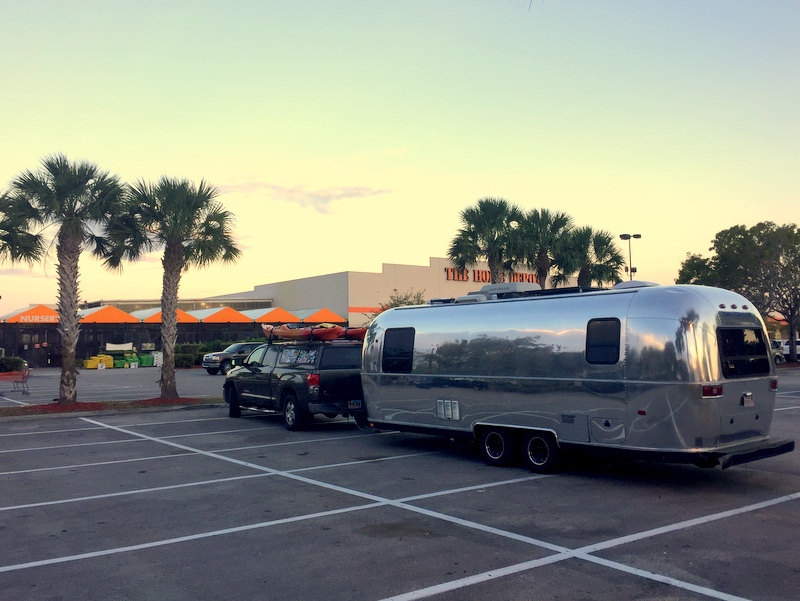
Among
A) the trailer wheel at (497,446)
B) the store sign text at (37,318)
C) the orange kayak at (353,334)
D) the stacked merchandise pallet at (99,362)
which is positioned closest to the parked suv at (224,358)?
the stacked merchandise pallet at (99,362)

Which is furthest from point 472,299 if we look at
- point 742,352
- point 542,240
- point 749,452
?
point 542,240

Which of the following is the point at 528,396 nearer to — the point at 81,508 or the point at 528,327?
the point at 528,327

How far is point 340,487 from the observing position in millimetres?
9602

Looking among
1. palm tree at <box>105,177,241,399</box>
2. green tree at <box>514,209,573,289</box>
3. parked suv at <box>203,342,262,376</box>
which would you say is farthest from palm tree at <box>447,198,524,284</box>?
palm tree at <box>105,177,241,399</box>

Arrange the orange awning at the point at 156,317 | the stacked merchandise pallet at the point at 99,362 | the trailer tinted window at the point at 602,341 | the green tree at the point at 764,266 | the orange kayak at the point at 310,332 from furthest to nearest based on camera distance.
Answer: the orange awning at the point at 156,317 < the stacked merchandise pallet at the point at 99,362 < the green tree at the point at 764,266 < the orange kayak at the point at 310,332 < the trailer tinted window at the point at 602,341

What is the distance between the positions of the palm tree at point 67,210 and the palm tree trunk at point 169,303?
84.4 inches

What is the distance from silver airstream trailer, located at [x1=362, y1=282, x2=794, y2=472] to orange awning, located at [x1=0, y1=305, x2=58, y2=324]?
40880 mm

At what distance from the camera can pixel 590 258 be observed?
126 ft

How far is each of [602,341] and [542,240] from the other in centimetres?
2688

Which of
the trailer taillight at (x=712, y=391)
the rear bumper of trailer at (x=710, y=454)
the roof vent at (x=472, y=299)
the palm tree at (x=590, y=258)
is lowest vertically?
the rear bumper of trailer at (x=710, y=454)

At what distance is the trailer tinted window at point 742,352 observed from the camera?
29.8 ft

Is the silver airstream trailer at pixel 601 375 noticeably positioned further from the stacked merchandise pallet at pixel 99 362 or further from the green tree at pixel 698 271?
the stacked merchandise pallet at pixel 99 362

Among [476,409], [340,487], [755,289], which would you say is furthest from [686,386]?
[755,289]

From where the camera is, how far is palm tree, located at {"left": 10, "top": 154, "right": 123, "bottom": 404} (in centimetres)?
1998
